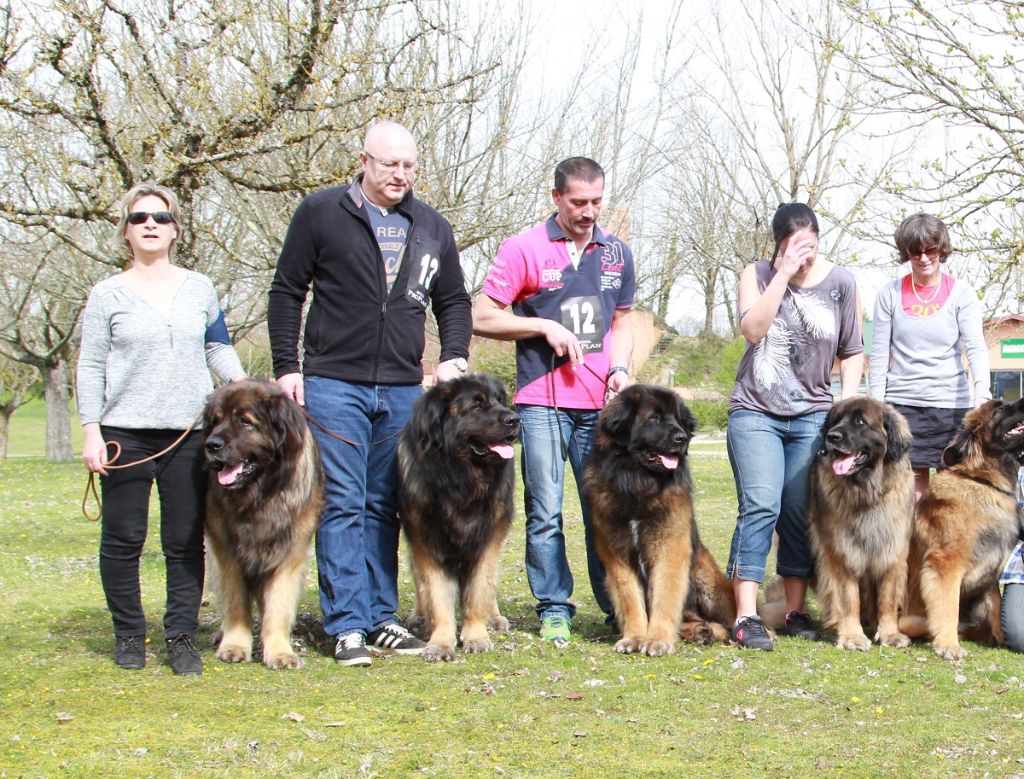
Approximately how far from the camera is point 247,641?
4.98 metres

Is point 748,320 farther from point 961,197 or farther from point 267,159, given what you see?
point 267,159

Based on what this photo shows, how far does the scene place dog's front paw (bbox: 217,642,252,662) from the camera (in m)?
4.91

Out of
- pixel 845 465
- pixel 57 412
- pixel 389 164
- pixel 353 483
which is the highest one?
pixel 389 164

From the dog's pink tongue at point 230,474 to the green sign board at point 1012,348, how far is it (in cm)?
2900

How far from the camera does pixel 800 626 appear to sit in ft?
18.9

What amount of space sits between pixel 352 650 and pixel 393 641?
33cm

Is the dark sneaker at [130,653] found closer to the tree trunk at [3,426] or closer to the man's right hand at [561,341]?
the man's right hand at [561,341]

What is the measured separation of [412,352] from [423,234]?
24.4 inches

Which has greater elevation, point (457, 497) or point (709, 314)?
point (709, 314)

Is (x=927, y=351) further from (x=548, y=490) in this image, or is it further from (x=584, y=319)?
(x=548, y=490)

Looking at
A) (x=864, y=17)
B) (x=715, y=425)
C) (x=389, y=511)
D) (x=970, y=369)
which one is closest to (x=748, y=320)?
(x=970, y=369)

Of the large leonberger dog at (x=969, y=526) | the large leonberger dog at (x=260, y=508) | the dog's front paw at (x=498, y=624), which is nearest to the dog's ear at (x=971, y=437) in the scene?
the large leonberger dog at (x=969, y=526)

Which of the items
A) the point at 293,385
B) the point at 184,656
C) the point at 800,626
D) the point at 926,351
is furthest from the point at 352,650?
the point at 926,351

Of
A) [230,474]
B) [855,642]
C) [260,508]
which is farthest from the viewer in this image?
[855,642]
